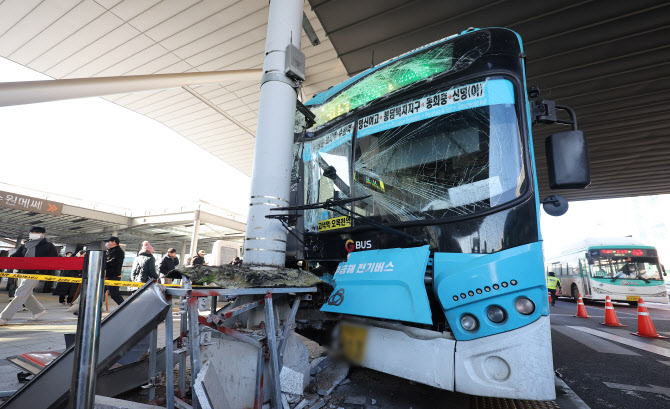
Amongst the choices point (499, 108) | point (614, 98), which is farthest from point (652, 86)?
point (499, 108)

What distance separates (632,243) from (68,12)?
849 inches

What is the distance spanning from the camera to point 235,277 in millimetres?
2480

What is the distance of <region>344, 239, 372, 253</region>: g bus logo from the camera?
2964 mm

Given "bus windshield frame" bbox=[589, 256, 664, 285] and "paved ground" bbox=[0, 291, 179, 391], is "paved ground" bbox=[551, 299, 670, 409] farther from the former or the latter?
"bus windshield frame" bbox=[589, 256, 664, 285]

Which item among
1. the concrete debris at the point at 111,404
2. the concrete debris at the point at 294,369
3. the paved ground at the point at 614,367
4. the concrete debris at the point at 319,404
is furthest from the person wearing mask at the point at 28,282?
the paved ground at the point at 614,367

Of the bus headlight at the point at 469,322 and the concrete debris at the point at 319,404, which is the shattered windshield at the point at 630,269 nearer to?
the bus headlight at the point at 469,322

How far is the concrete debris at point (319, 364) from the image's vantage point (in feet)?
9.70

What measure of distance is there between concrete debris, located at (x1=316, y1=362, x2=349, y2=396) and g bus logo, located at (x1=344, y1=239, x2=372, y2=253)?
1.03 meters

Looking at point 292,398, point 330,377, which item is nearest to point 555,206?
point 330,377

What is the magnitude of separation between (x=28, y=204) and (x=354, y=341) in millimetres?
20582

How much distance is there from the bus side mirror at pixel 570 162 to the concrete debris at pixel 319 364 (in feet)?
8.50

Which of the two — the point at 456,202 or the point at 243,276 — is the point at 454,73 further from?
the point at 243,276

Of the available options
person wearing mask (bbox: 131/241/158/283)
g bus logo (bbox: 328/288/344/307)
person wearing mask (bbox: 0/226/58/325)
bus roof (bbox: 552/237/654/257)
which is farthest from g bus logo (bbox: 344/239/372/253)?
bus roof (bbox: 552/237/654/257)

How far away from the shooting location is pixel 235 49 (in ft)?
24.4
